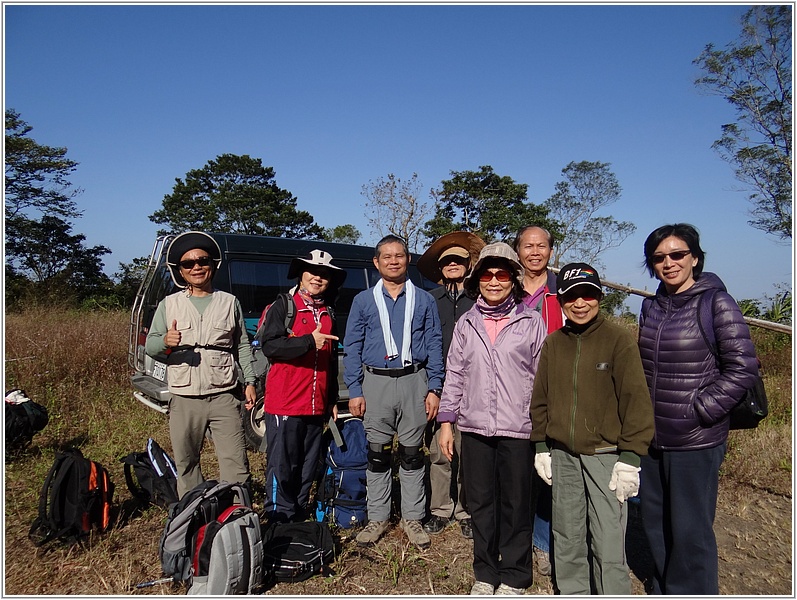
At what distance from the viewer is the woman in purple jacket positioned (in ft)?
8.59

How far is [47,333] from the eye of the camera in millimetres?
7773

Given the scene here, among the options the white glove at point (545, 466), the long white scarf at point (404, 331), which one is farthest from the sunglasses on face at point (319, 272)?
the white glove at point (545, 466)

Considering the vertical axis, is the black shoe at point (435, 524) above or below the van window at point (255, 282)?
below

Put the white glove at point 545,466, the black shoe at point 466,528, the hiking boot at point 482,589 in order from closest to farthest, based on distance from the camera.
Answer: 1. the white glove at point 545,466
2. the hiking boot at point 482,589
3. the black shoe at point 466,528

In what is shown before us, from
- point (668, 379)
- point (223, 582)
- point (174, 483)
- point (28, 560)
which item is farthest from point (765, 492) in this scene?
point (28, 560)

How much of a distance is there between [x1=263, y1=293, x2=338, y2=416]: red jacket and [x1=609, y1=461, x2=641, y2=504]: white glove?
182cm

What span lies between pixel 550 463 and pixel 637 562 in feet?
3.87

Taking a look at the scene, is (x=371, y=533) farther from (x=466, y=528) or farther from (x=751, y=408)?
(x=751, y=408)

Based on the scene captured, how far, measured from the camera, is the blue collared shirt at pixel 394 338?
323 centimetres

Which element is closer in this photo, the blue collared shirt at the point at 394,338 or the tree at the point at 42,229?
the blue collared shirt at the point at 394,338

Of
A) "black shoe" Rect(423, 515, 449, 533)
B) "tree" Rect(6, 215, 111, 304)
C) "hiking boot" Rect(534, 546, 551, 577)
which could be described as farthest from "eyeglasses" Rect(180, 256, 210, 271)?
"tree" Rect(6, 215, 111, 304)

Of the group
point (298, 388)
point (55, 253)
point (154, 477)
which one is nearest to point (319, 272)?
point (298, 388)

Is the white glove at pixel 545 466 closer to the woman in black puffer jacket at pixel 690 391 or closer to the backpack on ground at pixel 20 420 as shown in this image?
the woman in black puffer jacket at pixel 690 391

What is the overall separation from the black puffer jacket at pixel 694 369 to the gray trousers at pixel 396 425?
1362mm
